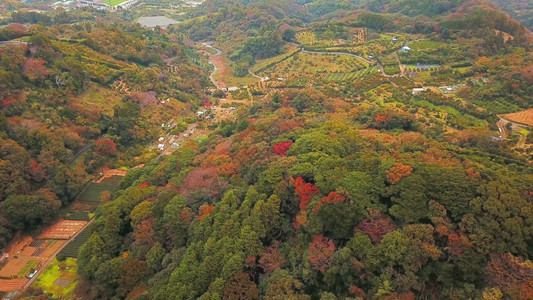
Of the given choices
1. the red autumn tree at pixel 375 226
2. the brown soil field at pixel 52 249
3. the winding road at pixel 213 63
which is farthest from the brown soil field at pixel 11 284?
the winding road at pixel 213 63

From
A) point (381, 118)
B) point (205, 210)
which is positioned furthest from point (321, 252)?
point (381, 118)

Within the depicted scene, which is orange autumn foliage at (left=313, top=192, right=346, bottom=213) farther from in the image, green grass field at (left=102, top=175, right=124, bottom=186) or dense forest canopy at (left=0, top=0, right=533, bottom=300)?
green grass field at (left=102, top=175, right=124, bottom=186)

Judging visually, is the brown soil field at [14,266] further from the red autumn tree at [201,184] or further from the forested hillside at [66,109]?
the red autumn tree at [201,184]

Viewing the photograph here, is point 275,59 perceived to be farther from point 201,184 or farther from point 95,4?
point 95,4

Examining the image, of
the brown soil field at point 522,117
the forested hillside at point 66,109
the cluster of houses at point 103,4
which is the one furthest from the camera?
the cluster of houses at point 103,4

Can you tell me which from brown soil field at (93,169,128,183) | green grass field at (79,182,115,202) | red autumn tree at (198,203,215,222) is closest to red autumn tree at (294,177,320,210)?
red autumn tree at (198,203,215,222)

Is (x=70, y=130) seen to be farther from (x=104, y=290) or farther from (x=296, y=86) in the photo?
(x=296, y=86)
